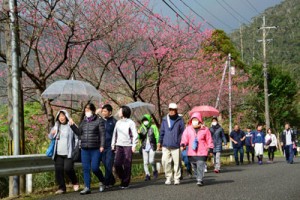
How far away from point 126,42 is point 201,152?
8.44 metres

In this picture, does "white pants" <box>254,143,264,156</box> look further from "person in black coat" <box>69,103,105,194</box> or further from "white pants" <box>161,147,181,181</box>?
"person in black coat" <box>69,103,105,194</box>

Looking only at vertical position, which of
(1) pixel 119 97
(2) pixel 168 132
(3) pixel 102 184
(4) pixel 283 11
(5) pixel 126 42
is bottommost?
(3) pixel 102 184

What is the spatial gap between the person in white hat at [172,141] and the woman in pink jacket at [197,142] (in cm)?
19

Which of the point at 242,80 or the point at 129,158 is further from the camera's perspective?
the point at 242,80

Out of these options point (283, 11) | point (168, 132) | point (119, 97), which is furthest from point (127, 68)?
point (283, 11)

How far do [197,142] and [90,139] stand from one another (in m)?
2.57

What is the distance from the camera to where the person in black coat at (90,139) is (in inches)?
379

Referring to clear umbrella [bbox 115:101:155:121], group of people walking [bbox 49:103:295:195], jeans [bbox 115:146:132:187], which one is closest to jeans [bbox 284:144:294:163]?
clear umbrella [bbox 115:101:155:121]

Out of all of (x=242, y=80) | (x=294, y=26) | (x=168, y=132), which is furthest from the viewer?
(x=294, y=26)

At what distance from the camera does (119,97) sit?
24.2 meters

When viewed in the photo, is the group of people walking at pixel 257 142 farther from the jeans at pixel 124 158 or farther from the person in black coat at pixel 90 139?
the person in black coat at pixel 90 139

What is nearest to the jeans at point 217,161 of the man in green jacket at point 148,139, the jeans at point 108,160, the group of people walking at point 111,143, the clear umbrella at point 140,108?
the clear umbrella at point 140,108

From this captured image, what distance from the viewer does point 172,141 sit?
443 inches

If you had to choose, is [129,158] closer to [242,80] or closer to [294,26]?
[242,80]
